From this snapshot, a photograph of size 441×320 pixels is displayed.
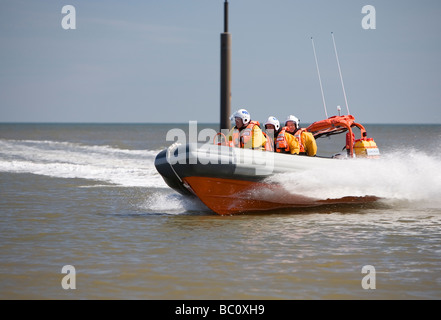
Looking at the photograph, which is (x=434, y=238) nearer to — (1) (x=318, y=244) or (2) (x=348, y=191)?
(1) (x=318, y=244)

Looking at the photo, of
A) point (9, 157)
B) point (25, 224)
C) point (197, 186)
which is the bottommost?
point (25, 224)

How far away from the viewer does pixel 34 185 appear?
13953 mm

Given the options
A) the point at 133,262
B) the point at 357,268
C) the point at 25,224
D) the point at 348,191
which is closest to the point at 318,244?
the point at 357,268

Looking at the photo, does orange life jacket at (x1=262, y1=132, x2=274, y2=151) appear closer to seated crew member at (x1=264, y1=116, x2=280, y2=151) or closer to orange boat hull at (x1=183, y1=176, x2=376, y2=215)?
seated crew member at (x1=264, y1=116, x2=280, y2=151)

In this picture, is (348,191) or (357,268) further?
(348,191)

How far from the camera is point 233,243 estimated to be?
7371 millimetres

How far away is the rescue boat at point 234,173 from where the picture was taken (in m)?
9.16

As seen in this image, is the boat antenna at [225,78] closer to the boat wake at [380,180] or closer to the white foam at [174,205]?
the white foam at [174,205]

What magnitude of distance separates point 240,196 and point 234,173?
1.73 ft

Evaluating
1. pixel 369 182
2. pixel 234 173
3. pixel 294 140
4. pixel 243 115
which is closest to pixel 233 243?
pixel 234 173

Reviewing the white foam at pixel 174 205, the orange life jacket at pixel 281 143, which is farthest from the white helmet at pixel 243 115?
the white foam at pixel 174 205

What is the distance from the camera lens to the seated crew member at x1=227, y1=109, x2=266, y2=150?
9547 millimetres
